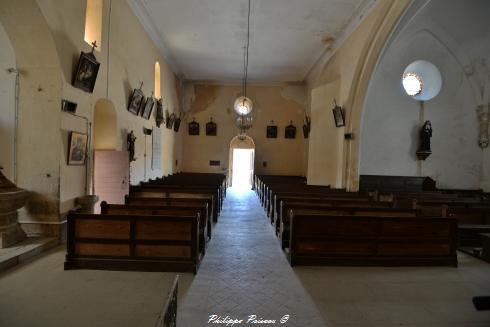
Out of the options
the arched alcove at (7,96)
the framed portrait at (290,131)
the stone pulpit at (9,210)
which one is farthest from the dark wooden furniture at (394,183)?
the arched alcove at (7,96)

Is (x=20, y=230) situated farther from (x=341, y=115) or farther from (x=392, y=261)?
(x=341, y=115)

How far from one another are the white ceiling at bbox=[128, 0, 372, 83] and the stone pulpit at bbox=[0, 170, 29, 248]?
19.7ft

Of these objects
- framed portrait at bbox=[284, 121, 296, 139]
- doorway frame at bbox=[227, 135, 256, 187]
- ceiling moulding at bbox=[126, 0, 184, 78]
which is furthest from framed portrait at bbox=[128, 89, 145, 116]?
framed portrait at bbox=[284, 121, 296, 139]

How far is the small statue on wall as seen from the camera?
32.9ft

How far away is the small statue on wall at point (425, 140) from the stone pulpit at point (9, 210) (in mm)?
10791

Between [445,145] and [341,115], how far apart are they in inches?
160

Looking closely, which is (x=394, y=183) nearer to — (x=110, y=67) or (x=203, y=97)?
(x=110, y=67)

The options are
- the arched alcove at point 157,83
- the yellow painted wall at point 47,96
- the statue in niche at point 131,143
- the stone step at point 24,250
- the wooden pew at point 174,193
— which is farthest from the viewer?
the arched alcove at point 157,83

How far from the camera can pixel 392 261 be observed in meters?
4.71

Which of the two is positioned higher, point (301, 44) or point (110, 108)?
point (301, 44)

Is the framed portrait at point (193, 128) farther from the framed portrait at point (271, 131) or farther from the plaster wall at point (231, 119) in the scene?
the framed portrait at point (271, 131)

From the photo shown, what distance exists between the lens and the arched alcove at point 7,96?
521cm

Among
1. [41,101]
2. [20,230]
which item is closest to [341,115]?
[41,101]

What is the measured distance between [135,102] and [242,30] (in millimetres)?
4312
